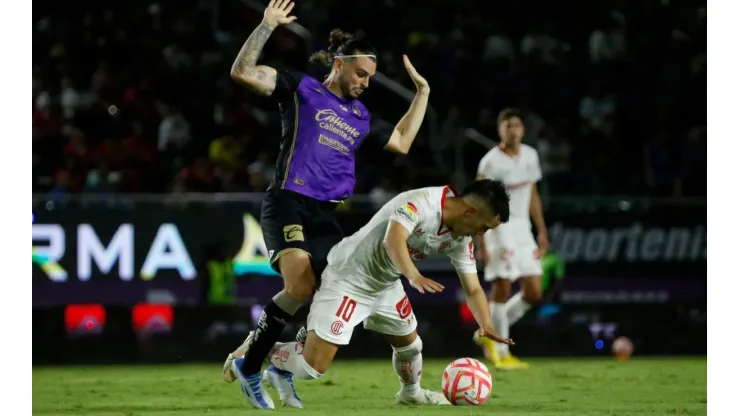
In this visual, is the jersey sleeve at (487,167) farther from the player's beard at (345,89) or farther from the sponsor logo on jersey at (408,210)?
the sponsor logo on jersey at (408,210)

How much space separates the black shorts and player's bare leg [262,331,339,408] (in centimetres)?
46

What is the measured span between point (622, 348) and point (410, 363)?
5650 mm

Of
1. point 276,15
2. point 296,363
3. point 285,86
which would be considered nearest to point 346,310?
point 296,363

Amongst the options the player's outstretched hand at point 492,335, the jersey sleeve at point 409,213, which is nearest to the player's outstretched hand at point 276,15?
the jersey sleeve at point 409,213

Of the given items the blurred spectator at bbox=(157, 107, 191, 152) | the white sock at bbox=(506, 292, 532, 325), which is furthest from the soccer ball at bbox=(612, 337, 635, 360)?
the blurred spectator at bbox=(157, 107, 191, 152)

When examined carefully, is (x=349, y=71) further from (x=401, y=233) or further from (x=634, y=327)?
(x=634, y=327)

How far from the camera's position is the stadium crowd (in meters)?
13.9

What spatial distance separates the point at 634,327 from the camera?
13.1 metres

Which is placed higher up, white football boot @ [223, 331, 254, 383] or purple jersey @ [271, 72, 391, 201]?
purple jersey @ [271, 72, 391, 201]

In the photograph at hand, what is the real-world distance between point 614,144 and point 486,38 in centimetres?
232

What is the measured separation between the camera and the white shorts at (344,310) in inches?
290

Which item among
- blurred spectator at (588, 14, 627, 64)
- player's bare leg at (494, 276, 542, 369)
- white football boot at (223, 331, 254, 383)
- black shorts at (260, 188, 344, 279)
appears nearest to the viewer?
black shorts at (260, 188, 344, 279)

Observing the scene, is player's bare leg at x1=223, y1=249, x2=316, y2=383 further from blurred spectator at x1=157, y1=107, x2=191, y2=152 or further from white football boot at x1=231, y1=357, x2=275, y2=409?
blurred spectator at x1=157, y1=107, x2=191, y2=152
